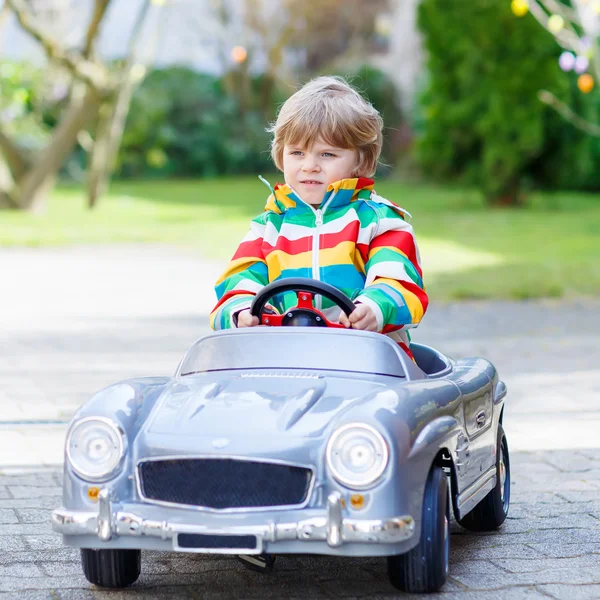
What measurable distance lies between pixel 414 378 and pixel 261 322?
1.80 feet

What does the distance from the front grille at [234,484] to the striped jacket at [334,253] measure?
921mm

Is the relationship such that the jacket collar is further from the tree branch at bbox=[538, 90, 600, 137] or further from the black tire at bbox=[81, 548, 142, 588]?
the tree branch at bbox=[538, 90, 600, 137]

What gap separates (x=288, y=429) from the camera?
126 inches

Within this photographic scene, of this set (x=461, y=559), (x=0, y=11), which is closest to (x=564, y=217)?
(x=0, y=11)

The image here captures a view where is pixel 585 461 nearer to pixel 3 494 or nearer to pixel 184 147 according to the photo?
pixel 3 494

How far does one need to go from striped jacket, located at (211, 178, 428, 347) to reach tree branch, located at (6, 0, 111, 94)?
16.5 m

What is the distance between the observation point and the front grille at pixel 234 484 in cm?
316

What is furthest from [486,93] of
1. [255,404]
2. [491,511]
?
[255,404]

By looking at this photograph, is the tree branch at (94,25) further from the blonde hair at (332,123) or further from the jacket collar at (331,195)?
the jacket collar at (331,195)

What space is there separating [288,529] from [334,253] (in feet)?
4.24

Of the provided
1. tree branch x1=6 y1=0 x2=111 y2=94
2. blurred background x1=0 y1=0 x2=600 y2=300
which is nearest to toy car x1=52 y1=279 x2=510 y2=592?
blurred background x1=0 y1=0 x2=600 y2=300

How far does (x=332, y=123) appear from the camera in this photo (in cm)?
418

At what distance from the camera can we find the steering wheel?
3.68 m

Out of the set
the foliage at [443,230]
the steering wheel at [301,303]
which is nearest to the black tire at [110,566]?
the steering wheel at [301,303]
